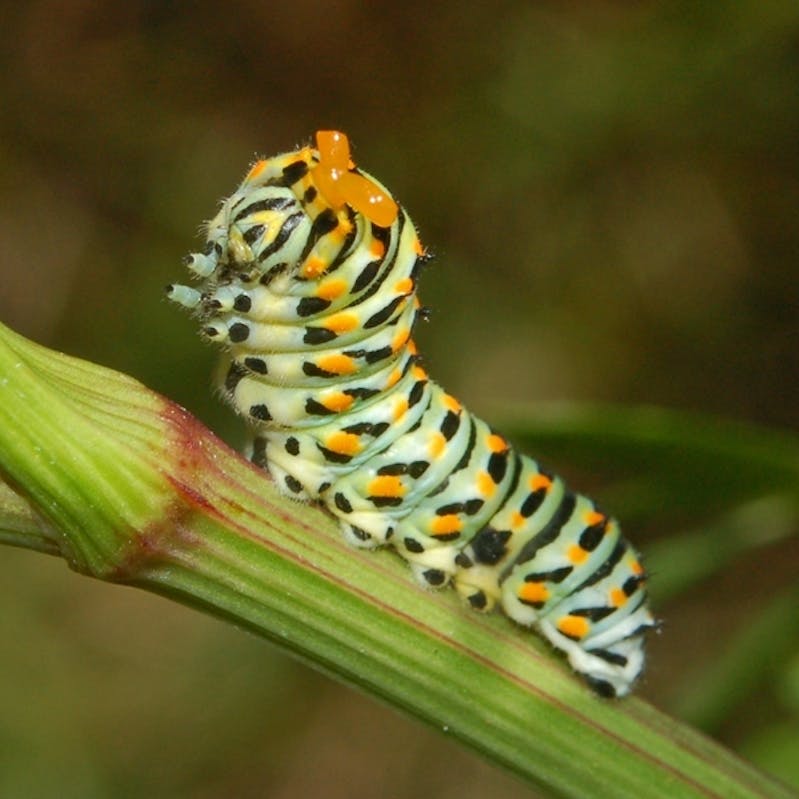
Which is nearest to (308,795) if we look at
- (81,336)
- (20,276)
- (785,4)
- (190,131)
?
(81,336)

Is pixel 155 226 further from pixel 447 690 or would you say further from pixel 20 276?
pixel 447 690

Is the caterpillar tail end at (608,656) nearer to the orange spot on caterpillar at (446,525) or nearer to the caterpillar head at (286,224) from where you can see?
the orange spot on caterpillar at (446,525)

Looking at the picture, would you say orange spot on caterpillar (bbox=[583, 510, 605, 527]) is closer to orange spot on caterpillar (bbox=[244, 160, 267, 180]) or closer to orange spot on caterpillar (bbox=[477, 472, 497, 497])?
orange spot on caterpillar (bbox=[477, 472, 497, 497])

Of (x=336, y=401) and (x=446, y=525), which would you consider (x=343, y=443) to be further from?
(x=446, y=525)

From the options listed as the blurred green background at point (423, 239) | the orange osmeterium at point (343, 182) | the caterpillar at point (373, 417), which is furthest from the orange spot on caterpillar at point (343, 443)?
the blurred green background at point (423, 239)

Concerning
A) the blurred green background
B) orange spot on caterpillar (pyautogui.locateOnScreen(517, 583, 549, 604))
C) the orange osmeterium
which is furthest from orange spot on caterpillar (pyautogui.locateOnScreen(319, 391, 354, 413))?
the blurred green background
